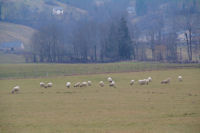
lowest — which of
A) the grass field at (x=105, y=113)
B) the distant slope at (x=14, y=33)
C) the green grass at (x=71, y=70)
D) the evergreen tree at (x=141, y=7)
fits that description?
the grass field at (x=105, y=113)

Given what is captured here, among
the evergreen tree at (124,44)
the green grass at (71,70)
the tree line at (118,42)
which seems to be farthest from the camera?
the tree line at (118,42)

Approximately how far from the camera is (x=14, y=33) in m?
153

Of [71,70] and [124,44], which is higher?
[124,44]

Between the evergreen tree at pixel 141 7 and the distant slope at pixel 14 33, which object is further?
the evergreen tree at pixel 141 7

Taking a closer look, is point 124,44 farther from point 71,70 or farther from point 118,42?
point 71,70

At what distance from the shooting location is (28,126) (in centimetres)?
2061

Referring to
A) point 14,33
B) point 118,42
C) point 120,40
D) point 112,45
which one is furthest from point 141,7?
point 120,40

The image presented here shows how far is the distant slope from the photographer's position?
465 ft

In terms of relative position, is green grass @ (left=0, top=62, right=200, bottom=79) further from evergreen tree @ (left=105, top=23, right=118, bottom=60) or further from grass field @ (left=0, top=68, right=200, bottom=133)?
grass field @ (left=0, top=68, right=200, bottom=133)

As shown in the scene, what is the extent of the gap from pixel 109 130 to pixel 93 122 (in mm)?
2061

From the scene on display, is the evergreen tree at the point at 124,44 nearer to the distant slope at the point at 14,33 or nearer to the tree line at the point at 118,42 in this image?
the tree line at the point at 118,42

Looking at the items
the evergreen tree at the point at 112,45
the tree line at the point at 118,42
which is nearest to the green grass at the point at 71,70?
the tree line at the point at 118,42

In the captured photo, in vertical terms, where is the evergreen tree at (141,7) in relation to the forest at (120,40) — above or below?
above

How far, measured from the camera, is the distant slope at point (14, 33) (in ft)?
465
